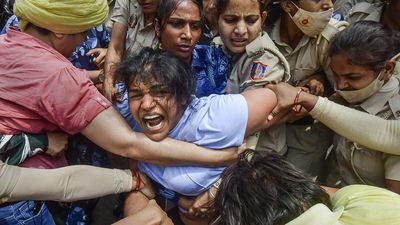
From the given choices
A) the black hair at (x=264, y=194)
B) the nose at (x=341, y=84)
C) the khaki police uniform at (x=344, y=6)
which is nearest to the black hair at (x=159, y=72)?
the black hair at (x=264, y=194)

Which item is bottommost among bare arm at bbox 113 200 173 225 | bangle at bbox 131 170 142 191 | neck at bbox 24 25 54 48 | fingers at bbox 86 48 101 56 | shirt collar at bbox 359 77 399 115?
bare arm at bbox 113 200 173 225

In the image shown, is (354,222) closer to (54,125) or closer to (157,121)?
(157,121)

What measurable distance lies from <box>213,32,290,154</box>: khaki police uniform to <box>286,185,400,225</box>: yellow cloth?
96cm

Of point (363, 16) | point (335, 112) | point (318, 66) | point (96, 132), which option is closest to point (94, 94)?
point (96, 132)

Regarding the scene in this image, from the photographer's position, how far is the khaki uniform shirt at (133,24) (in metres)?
3.29

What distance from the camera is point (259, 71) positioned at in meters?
2.38

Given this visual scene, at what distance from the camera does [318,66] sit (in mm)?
2670

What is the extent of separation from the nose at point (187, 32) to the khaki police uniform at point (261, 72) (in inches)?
12.1

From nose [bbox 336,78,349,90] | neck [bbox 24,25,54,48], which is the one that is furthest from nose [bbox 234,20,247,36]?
neck [bbox 24,25,54,48]

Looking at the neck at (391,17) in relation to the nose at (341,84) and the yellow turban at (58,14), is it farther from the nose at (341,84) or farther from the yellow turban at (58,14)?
the yellow turban at (58,14)

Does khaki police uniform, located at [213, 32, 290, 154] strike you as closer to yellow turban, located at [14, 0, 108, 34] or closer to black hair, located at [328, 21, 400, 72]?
black hair, located at [328, 21, 400, 72]

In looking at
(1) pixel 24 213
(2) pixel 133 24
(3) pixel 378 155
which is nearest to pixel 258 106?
(3) pixel 378 155

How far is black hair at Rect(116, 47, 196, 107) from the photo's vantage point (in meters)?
2.06

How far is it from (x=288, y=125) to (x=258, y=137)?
1.23ft
